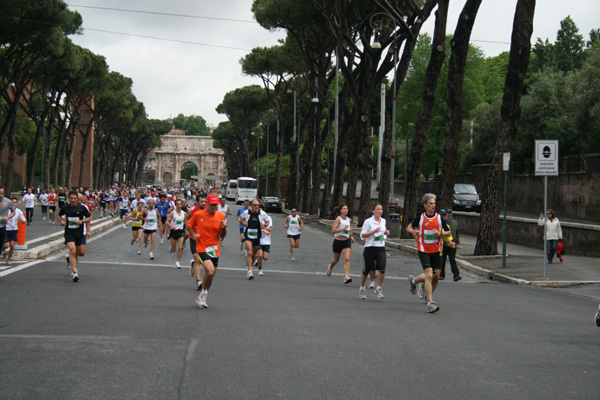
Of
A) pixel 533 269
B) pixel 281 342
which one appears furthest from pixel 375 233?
pixel 533 269

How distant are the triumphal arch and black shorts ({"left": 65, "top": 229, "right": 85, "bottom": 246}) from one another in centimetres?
15763

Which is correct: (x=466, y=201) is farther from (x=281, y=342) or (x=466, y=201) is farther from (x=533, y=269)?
(x=281, y=342)

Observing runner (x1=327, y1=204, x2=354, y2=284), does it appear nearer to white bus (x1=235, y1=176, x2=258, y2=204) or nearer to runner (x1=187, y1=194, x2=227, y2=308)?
runner (x1=187, y1=194, x2=227, y2=308)

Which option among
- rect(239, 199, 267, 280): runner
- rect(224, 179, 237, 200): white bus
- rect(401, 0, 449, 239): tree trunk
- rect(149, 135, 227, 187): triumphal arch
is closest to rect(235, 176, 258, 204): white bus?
rect(224, 179, 237, 200): white bus

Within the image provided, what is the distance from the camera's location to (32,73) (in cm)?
4166

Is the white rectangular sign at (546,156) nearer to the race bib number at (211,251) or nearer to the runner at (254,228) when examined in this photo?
the runner at (254,228)

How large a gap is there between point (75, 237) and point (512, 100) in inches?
465

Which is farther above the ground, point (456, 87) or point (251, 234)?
point (456, 87)

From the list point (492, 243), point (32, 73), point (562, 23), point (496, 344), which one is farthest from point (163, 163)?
point (496, 344)

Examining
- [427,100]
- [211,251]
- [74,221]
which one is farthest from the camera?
A: [427,100]

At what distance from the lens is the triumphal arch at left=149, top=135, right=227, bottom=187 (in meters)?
172

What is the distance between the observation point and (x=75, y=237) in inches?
530

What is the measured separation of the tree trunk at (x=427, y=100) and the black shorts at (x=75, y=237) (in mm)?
14368

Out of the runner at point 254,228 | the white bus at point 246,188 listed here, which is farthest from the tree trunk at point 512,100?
the white bus at point 246,188
